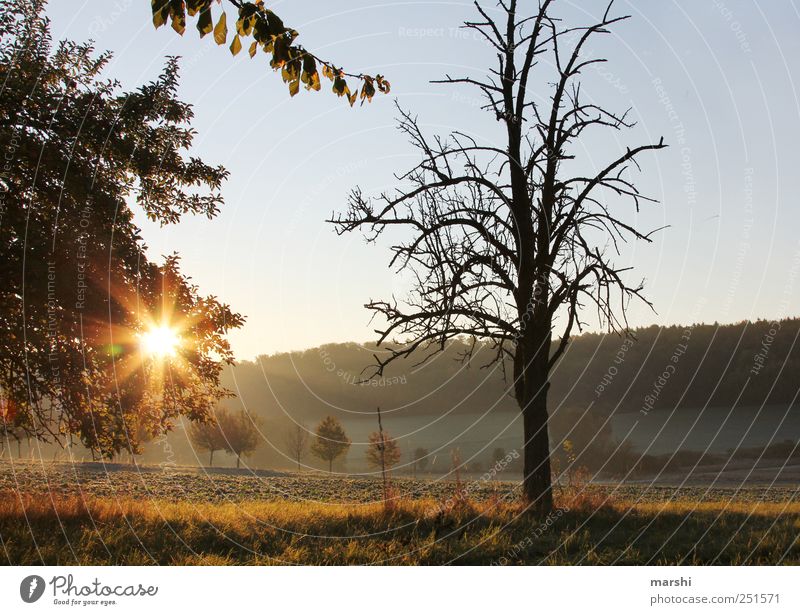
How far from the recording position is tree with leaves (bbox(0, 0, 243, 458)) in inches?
494

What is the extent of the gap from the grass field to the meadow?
2cm

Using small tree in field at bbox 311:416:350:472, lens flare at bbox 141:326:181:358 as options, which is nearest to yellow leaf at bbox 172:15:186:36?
lens flare at bbox 141:326:181:358

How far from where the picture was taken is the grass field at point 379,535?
983 centimetres

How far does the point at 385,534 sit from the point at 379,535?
6.0 inches

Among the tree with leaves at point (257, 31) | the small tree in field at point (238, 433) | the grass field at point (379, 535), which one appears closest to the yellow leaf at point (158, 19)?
the tree with leaves at point (257, 31)

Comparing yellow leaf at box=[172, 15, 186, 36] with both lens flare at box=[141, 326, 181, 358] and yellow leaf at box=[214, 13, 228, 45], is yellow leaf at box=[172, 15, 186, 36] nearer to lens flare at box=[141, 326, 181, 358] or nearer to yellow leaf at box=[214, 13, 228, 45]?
yellow leaf at box=[214, 13, 228, 45]

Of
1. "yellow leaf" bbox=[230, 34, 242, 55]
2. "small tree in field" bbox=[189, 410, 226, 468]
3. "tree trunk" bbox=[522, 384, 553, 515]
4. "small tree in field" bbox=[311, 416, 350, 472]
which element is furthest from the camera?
"small tree in field" bbox=[311, 416, 350, 472]

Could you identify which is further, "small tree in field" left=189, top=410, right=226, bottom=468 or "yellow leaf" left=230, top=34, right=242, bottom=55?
"small tree in field" left=189, top=410, right=226, bottom=468

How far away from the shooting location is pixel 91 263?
517 inches

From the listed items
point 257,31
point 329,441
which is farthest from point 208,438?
point 257,31

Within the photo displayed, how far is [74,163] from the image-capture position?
13.5 metres

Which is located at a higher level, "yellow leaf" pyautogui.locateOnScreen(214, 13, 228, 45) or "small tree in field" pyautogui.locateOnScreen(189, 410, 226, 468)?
"yellow leaf" pyautogui.locateOnScreen(214, 13, 228, 45)

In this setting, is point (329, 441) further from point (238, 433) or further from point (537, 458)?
point (537, 458)
